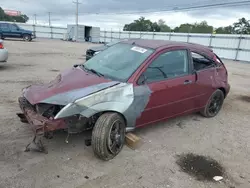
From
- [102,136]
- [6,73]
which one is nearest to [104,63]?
[102,136]

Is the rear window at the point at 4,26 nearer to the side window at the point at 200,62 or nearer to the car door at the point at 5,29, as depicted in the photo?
the car door at the point at 5,29

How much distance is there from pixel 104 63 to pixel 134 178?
201cm

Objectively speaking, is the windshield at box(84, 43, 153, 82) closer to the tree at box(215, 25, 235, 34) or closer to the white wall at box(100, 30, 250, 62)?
the white wall at box(100, 30, 250, 62)

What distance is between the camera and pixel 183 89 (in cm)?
419

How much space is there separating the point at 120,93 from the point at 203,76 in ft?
6.81

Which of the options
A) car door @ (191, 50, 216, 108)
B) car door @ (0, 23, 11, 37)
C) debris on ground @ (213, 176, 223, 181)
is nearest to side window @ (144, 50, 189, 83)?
car door @ (191, 50, 216, 108)

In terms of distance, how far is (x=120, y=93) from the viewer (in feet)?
11.0

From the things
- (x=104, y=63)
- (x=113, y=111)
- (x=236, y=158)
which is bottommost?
(x=236, y=158)

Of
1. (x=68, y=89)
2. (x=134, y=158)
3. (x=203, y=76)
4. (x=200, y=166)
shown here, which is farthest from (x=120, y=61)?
(x=200, y=166)

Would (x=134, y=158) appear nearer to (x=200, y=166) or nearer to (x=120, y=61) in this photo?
(x=200, y=166)

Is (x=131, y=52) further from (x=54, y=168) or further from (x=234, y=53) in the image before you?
(x=234, y=53)

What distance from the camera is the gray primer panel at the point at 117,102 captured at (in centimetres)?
301

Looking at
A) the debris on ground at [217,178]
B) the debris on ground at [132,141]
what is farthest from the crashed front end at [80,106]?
the debris on ground at [217,178]

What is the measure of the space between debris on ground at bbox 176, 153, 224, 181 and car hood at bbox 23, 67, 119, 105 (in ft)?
5.11
